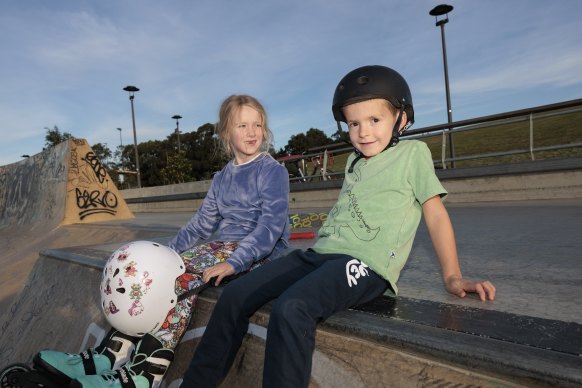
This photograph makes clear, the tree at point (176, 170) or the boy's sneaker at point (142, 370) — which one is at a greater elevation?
the tree at point (176, 170)

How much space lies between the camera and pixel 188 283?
90.0 inches

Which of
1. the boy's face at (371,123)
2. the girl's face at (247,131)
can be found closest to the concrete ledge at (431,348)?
the boy's face at (371,123)

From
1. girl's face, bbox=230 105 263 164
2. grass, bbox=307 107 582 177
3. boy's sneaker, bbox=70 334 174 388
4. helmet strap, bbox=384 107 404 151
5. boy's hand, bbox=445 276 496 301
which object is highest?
grass, bbox=307 107 582 177

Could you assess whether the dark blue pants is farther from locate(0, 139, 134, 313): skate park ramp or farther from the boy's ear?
locate(0, 139, 134, 313): skate park ramp

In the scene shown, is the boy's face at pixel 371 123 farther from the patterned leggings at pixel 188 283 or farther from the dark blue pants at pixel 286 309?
the patterned leggings at pixel 188 283

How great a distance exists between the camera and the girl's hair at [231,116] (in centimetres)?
276

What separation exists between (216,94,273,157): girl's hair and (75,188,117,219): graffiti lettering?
8.44m

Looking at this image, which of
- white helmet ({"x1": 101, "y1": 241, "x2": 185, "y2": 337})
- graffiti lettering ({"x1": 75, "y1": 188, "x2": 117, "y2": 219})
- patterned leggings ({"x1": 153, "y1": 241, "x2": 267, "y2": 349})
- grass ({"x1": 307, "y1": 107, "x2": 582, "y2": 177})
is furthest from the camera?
grass ({"x1": 307, "y1": 107, "x2": 582, "y2": 177})

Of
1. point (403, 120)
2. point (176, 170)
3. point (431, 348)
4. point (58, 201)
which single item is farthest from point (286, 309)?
point (176, 170)

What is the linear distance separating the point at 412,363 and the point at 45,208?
11.2 metres

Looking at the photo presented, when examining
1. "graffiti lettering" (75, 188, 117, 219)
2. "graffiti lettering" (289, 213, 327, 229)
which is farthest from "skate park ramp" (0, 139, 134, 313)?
"graffiti lettering" (289, 213, 327, 229)

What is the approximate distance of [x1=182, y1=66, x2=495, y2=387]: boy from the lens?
5.60 feet

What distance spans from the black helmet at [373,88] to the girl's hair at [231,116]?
833 millimetres

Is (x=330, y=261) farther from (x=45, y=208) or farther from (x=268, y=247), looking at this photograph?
(x=45, y=208)
